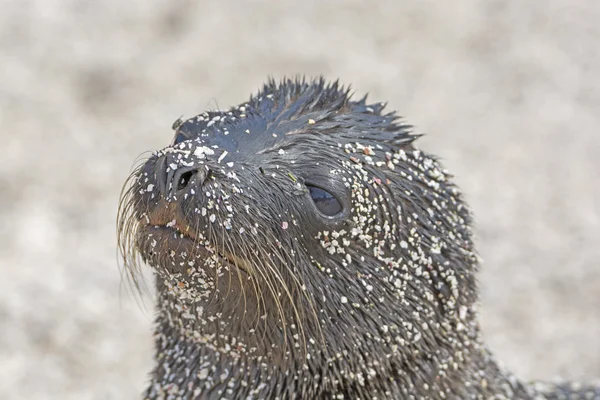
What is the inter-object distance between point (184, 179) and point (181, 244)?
0.91 ft

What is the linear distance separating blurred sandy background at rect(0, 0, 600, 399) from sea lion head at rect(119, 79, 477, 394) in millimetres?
3632

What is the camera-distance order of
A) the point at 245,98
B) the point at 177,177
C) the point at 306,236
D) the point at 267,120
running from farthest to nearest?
the point at 245,98, the point at 267,120, the point at 306,236, the point at 177,177

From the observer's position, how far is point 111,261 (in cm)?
895

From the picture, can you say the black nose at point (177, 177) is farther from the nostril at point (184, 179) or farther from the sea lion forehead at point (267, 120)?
the sea lion forehead at point (267, 120)

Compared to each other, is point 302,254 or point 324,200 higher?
point 324,200

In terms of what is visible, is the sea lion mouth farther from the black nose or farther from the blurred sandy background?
the blurred sandy background

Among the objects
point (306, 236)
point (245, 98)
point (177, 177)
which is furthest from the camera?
point (245, 98)

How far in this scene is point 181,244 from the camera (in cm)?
364

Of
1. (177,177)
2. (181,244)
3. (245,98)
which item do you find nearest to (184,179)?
(177,177)

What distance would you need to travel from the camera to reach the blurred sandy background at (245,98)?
809 cm

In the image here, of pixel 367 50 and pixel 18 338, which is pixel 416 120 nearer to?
pixel 367 50

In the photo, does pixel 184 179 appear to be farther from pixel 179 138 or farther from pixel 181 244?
pixel 179 138

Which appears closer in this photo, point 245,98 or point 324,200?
point 324,200

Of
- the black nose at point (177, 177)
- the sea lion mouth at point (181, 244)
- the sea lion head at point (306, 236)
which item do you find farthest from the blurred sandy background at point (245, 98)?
the black nose at point (177, 177)
